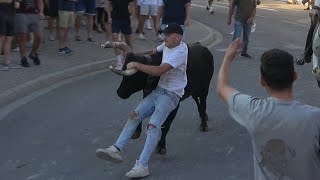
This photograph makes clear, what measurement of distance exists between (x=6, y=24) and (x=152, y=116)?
4.93 m

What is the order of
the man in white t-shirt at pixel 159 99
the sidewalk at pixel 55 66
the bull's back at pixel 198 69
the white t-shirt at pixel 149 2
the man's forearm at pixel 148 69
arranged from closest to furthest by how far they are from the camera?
the man's forearm at pixel 148 69
the man in white t-shirt at pixel 159 99
the bull's back at pixel 198 69
the sidewalk at pixel 55 66
the white t-shirt at pixel 149 2

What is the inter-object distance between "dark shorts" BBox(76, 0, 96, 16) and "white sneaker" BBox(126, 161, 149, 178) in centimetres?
839

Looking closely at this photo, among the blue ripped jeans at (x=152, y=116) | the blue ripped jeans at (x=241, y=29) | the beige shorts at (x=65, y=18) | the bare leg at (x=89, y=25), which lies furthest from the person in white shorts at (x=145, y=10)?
the blue ripped jeans at (x=152, y=116)

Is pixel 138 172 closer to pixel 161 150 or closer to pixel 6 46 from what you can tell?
pixel 161 150

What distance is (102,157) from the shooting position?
5.82 m

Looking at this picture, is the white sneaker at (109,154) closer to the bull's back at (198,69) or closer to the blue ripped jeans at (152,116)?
the blue ripped jeans at (152,116)

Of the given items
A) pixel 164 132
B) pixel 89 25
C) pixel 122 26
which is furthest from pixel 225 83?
pixel 89 25

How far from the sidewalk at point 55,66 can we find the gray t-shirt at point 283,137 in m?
6.15

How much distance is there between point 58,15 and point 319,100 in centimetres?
568

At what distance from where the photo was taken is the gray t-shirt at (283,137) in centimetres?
299

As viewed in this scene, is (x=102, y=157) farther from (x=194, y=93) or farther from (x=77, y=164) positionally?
(x=194, y=93)

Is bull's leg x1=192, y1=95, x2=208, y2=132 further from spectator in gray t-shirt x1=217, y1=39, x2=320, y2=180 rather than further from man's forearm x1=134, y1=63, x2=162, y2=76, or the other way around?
spectator in gray t-shirt x1=217, y1=39, x2=320, y2=180

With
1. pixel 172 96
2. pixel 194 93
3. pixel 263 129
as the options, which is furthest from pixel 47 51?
pixel 263 129

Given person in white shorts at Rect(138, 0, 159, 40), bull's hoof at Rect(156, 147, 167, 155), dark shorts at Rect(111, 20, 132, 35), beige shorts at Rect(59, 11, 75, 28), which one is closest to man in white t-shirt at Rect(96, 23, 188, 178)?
bull's hoof at Rect(156, 147, 167, 155)
